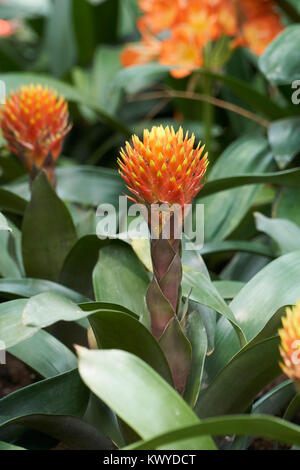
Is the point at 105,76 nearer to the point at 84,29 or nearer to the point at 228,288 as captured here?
the point at 84,29

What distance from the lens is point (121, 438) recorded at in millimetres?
742

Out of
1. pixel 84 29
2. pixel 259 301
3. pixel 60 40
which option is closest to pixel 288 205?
pixel 259 301

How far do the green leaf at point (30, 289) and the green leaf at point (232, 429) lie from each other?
358 millimetres

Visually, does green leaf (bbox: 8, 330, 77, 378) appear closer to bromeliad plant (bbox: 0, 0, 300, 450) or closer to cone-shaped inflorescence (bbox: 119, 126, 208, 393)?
bromeliad plant (bbox: 0, 0, 300, 450)

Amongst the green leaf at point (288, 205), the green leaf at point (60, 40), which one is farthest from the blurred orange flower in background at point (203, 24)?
the green leaf at point (60, 40)

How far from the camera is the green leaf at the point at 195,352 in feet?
2.32

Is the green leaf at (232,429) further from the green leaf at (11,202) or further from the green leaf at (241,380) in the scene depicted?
the green leaf at (11,202)

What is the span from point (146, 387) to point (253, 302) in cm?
27

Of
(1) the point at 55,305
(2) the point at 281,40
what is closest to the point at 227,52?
(2) the point at 281,40

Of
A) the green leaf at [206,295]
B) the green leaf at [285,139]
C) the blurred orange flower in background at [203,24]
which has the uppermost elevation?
the blurred orange flower in background at [203,24]

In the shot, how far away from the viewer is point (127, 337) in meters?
0.67

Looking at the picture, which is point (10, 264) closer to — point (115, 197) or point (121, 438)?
point (115, 197)

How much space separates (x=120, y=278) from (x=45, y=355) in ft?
0.45

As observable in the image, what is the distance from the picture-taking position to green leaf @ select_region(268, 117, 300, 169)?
3.88 ft
